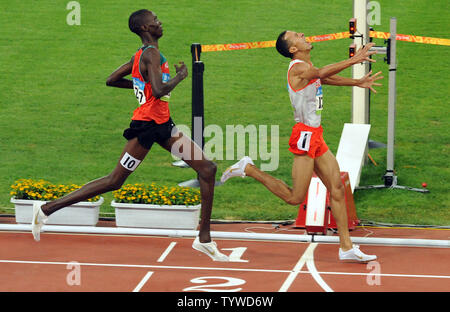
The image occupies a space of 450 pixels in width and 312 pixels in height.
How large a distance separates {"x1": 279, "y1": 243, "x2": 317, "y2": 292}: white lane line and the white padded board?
206cm

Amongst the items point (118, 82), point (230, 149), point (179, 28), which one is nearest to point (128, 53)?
point (179, 28)

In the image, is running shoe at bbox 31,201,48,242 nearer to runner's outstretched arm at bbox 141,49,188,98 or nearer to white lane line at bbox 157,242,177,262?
white lane line at bbox 157,242,177,262

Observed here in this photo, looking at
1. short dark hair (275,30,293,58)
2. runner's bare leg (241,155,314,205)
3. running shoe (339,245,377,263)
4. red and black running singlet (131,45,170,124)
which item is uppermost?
short dark hair (275,30,293,58)

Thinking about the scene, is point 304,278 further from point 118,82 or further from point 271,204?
point 271,204

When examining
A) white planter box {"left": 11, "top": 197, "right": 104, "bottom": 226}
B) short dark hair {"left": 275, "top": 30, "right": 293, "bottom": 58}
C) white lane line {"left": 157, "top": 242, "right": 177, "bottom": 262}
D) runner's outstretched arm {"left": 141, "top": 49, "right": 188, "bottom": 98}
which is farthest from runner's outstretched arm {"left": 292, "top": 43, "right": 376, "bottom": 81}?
white planter box {"left": 11, "top": 197, "right": 104, "bottom": 226}

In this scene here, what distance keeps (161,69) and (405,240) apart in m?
3.19

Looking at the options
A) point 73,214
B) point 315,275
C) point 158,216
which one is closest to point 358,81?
point 315,275

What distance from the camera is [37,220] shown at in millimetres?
10375

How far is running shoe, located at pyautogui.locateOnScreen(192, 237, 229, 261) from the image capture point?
32.9 feet

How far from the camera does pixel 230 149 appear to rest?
17141 millimetres

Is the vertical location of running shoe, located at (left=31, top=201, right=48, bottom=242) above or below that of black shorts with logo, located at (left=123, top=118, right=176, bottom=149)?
below

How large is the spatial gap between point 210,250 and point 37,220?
74.6 inches

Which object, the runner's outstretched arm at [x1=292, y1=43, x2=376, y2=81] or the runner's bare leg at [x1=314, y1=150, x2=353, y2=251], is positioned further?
the runner's bare leg at [x1=314, y1=150, x2=353, y2=251]

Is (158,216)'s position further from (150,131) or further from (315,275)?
(315,275)
